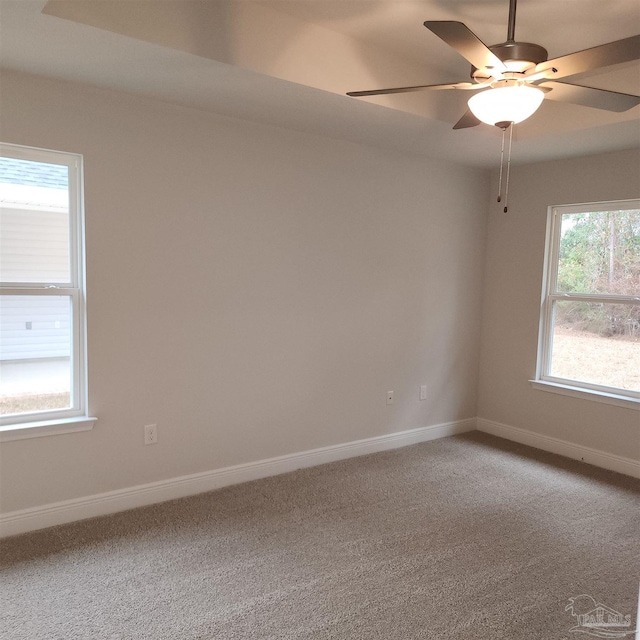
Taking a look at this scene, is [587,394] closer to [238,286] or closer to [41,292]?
[238,286]

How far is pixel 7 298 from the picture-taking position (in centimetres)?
265

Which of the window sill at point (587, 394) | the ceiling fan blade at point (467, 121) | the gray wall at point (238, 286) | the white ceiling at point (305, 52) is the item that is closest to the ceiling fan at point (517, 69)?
the ceiling fan blade at point (467, 121)

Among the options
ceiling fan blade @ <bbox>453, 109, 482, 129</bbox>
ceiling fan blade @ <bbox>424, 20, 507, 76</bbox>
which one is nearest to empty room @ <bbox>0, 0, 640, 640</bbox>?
ceiling fan blade @ <bbox>424, 20, 507, 76</bbox>

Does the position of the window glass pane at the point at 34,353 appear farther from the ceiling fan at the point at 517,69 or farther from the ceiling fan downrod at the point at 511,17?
the ceiling fan downrod at the point at 511,17

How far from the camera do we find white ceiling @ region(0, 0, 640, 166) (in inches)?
84.3

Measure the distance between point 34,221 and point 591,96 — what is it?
2.64m

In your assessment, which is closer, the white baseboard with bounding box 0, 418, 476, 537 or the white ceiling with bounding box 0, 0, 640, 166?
the white ceiling with bounding box 0, 0, 640, 166

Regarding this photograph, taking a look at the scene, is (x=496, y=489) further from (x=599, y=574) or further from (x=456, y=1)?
(x=456, y=1)

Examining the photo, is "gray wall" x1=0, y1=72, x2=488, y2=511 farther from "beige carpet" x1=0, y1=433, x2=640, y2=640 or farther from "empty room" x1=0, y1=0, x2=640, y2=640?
"beige carpet" x1=0, y1=433, x2=640, y2=640

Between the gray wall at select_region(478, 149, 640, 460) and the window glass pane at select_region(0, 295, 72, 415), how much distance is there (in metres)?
3.31

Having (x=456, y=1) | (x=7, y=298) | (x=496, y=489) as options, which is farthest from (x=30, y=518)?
(x=456, y=1)

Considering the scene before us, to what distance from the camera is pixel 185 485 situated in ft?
10.4

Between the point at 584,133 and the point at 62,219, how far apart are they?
3.07 meters
